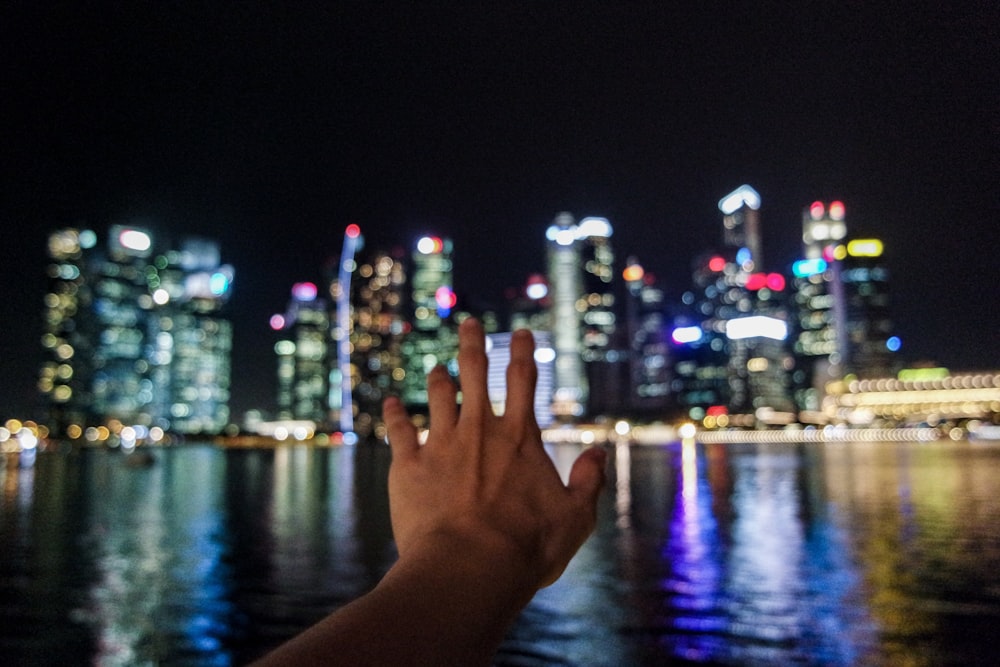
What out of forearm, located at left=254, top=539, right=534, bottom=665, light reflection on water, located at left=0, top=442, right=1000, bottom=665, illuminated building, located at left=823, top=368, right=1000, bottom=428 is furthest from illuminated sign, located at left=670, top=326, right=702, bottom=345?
forearm, located at left=254, top=539, right=534, bottom=665

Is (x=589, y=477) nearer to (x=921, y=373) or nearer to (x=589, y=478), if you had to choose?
(x=589, y=478)

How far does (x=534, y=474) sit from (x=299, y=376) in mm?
127201

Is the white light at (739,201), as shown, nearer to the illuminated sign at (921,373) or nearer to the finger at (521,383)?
the illuminated sign at (921,373)

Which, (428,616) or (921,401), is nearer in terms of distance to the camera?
(428,616)

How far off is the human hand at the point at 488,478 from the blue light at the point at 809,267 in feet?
482

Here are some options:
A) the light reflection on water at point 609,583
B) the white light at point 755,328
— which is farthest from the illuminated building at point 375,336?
the light reflection on water at point 609,583

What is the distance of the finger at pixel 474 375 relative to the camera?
2227mm

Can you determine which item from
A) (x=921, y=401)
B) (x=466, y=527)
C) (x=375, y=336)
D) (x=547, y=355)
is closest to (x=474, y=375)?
(x=466, y=527)

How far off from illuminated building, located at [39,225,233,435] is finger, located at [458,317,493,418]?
114 meters

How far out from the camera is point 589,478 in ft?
7.63

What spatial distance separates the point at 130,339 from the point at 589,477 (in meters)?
119

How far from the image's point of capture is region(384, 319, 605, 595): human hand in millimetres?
2006

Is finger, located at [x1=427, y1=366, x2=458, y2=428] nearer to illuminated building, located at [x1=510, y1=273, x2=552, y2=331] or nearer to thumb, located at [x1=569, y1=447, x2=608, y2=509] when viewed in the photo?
thumb, located at [x1=569, y1=447, x2=608, y2=509]

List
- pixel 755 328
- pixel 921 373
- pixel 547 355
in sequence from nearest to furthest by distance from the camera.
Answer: pixel 921 373, pixel 755 328, pixel 547 355
